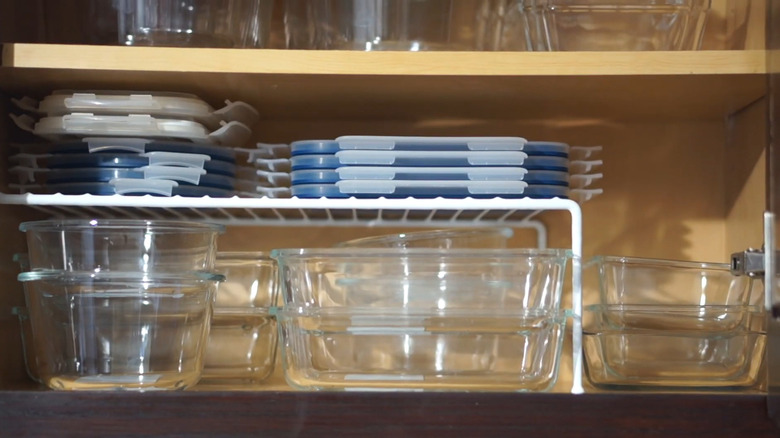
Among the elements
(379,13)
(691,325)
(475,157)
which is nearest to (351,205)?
(475,157)

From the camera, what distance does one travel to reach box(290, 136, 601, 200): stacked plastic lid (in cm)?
107

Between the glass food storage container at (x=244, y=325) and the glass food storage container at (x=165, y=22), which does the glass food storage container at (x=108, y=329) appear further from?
the glass food storage container at (x=165, y=22)

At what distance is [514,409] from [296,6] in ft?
2.07

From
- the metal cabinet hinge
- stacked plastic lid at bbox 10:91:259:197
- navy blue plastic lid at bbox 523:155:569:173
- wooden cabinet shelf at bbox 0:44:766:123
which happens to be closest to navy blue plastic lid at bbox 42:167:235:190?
stacked plastic lid at bbox 10:91:259:197

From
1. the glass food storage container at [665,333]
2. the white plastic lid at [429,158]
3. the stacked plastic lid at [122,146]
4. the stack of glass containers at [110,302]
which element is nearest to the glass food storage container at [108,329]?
the stack of glass containers at [110,302]

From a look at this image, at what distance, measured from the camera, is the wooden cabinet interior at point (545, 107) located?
101cm

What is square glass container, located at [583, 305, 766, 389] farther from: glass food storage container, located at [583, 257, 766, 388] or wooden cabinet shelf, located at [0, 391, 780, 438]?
wooden cabinet shelf, located at [0, 391, 780, 438]

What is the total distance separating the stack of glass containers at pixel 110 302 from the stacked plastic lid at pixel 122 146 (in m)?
0.09

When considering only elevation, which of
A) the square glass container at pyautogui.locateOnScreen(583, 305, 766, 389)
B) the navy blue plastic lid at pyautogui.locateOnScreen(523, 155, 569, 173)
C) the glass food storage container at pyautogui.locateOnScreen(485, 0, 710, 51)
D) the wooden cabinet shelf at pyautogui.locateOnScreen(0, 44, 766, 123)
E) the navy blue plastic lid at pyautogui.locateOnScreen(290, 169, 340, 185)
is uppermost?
the glass food storage container at pyautogui.locateOnScreen(485, 0, 710, 51)

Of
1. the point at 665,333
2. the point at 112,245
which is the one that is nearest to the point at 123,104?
the point at 112,245

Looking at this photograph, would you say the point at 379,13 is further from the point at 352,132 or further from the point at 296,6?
the point at 352,132

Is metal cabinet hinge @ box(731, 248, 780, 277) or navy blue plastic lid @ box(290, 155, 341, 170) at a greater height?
navy blue plastic lid @ box(290, 155, 341, 170)

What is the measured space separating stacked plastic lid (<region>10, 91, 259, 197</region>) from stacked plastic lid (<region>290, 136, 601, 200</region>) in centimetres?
14

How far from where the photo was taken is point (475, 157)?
1071 mm
